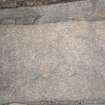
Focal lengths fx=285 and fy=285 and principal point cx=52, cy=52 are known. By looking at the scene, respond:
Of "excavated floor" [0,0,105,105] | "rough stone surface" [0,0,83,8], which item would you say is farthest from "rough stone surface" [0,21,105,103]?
"rough stone surface" [0,0,83,8]

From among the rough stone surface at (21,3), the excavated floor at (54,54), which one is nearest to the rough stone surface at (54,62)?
the excavated floor at (54,54)

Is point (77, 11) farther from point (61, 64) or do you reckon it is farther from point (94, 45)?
point (61, 64)

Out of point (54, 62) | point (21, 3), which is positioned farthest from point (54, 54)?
point (21, 3)

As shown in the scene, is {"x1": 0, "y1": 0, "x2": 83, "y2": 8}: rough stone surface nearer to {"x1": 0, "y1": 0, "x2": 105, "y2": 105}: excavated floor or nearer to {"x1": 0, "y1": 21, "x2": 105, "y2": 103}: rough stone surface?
{"x1": 0, "y1": 0, "x2": 105, "y2": 105}: excavated floor

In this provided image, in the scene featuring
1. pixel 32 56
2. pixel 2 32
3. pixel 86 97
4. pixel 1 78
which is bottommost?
pixel 86 97

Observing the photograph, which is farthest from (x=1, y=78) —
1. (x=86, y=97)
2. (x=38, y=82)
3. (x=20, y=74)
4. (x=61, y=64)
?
(x=86, y=97)

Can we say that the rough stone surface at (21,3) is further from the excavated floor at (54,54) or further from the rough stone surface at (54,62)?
the rough stone surface at (54,62)

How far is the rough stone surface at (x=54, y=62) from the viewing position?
1.59 meters

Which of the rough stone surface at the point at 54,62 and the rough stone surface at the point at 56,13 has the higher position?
the rough stone surface at the point at 56,13

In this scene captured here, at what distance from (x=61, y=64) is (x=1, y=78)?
0.35 metres

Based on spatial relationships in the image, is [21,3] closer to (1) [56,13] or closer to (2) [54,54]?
(1) [56,13]

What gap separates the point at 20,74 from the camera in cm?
162

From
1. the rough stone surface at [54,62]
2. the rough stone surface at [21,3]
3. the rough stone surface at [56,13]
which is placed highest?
the rough stone surface at [21,3]

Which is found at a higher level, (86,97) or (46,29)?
(46,29)
